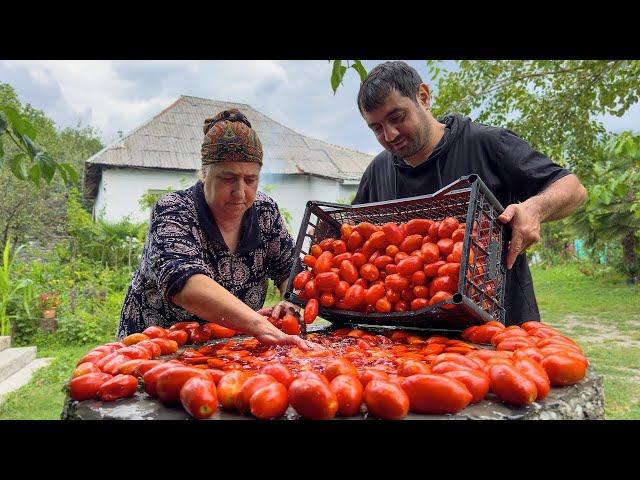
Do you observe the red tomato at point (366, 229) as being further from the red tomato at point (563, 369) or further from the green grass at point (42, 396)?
the green grass at point (42, 396)

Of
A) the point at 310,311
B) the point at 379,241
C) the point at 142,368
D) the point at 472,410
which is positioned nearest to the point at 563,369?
the point at 472,410

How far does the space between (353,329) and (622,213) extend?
38.4 feet

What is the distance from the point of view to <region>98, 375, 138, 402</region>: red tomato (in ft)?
4.97

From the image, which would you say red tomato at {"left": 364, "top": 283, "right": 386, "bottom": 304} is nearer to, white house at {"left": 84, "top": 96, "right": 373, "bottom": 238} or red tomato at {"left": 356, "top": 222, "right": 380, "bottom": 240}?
red tomato at {"left": 356, "top": 222, "right": 380, "bottom": 240}

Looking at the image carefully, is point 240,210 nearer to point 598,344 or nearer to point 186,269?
point 186,269

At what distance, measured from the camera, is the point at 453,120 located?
2.94m

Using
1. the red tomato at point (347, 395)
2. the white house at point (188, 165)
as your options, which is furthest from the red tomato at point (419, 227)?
the white house at point (188, 165)

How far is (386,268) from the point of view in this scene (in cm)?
231

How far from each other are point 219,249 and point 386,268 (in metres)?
0.88

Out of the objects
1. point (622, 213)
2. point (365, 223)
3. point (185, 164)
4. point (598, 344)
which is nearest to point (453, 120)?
point (365, 223)

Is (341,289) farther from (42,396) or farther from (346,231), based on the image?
(42,396)

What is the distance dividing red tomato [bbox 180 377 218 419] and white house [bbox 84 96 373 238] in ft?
36.8

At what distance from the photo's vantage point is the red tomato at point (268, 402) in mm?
1325

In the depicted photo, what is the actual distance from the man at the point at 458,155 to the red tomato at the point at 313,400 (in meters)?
1.52
